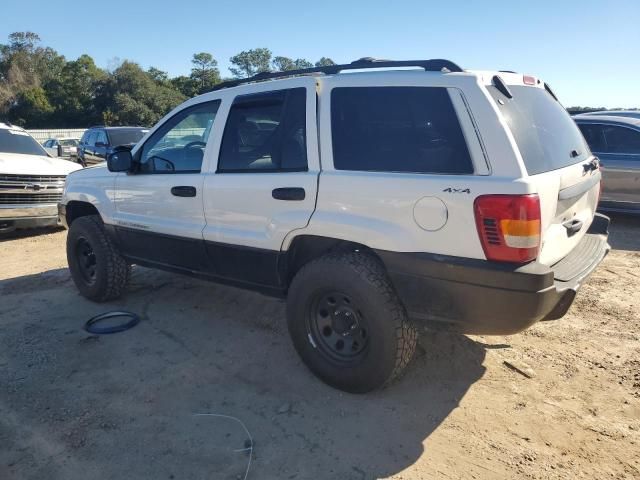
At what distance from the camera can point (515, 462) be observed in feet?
8.38

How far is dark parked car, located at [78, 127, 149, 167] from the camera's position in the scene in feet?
42.4

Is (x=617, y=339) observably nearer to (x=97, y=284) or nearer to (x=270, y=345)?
(x=270, y=345)

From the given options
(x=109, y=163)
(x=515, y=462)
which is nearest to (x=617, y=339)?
(x=515, y=462)

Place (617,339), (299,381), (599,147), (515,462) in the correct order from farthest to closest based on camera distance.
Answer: (599,147)
(617,339)
(299,381)
(515,462)

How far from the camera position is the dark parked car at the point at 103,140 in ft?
42.4

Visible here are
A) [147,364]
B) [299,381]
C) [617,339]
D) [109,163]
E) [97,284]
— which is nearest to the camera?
[299,381]

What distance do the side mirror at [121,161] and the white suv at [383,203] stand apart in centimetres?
40

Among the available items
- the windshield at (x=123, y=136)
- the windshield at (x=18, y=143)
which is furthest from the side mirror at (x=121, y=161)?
the windshield at (x=123, y=136)

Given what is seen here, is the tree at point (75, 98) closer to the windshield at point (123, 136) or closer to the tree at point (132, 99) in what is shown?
the tree at point (132, 99)

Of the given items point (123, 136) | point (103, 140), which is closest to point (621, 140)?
point (123, 136)

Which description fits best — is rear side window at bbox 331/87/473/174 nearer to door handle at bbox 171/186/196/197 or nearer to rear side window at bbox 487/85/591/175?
rear side window at bbox 487/85/591/175

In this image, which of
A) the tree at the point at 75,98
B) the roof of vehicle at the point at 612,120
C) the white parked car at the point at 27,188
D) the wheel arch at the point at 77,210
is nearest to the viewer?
the wheel arch at the point at 77,210

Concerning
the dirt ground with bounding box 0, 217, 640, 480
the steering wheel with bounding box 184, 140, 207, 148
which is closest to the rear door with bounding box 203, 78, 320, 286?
the steering wheel with bounding box 184, 140, 207, 148

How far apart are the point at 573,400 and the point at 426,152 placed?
1.84 metres
